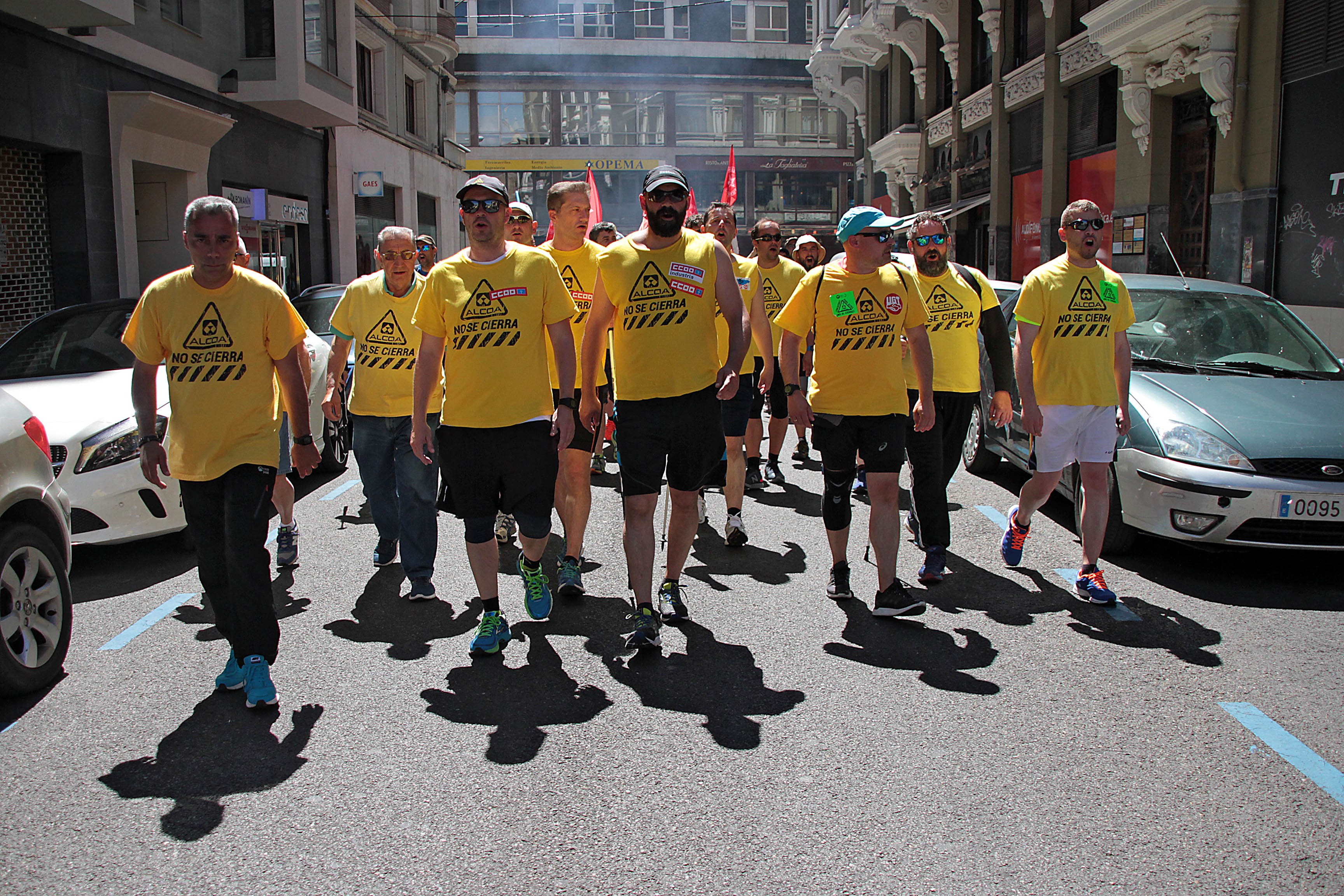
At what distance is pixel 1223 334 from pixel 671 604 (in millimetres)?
4173

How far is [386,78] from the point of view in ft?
95.8

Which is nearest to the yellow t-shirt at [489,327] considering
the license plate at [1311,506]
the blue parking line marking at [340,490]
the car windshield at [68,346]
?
the car windshield at [68,346]

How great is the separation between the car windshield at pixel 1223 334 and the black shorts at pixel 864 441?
241 centimetres

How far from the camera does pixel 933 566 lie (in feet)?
19.3

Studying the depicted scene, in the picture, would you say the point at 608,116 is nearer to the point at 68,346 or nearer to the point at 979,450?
the point at 979,450

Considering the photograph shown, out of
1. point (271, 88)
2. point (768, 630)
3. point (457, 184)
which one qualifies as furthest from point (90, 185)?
point (457, 184)

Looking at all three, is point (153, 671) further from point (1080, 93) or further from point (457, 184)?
point (457, 184)

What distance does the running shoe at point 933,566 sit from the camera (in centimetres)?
587

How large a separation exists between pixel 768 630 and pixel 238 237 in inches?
108

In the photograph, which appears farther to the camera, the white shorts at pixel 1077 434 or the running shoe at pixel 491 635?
the white shorts at pixel 1077 434

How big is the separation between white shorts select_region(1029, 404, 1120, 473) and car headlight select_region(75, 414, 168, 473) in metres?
Answer: 4.52

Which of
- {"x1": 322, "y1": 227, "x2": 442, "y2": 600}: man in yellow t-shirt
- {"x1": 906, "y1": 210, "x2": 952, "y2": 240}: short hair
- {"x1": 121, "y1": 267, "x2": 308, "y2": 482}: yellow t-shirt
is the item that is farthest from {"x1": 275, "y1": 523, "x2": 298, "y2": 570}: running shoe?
{"x1": 906, "y1": 210, "x2": 952, "y2": 240}: short hair

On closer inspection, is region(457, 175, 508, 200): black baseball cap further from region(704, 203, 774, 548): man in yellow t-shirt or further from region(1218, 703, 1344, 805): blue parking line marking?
region(1218, 703, 1344, 805): blue parking line marking

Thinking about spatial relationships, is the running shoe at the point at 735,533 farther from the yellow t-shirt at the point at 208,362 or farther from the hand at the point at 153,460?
the hand at the point at 153,460
